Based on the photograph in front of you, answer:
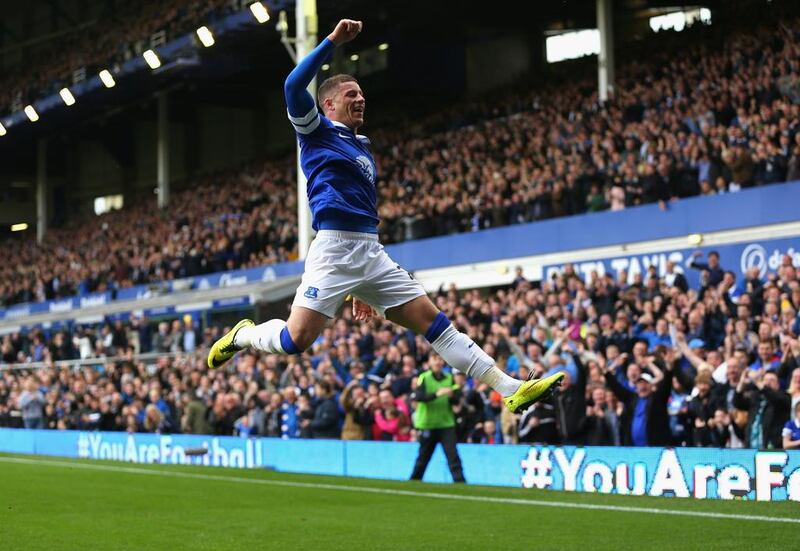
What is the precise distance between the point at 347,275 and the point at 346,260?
0.32 feet

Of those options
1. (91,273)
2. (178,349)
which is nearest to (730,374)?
(178,349)

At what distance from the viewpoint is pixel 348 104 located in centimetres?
778

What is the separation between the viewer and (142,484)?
1680 centimetres

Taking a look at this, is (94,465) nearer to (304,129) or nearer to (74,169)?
(304,129)

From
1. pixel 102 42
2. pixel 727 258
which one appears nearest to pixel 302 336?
pixel 727 258

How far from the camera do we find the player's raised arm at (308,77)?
723 cm

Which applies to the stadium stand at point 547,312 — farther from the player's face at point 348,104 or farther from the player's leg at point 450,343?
the player's face at point 348,104

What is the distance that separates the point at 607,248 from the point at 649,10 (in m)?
13.4

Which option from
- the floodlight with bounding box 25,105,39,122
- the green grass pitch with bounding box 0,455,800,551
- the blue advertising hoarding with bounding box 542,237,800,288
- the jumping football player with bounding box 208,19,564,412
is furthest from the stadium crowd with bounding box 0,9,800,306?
the jumping football player with bounding box 208,19,564,412

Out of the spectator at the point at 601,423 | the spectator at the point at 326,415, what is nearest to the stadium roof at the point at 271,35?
the spectator at the point at 326,415

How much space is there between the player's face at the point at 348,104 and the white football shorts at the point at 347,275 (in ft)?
2.38

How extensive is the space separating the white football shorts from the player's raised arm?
0.72m

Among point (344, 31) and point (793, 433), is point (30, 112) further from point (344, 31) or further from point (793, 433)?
point (344, 31)

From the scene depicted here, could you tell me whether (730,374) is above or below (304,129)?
below
